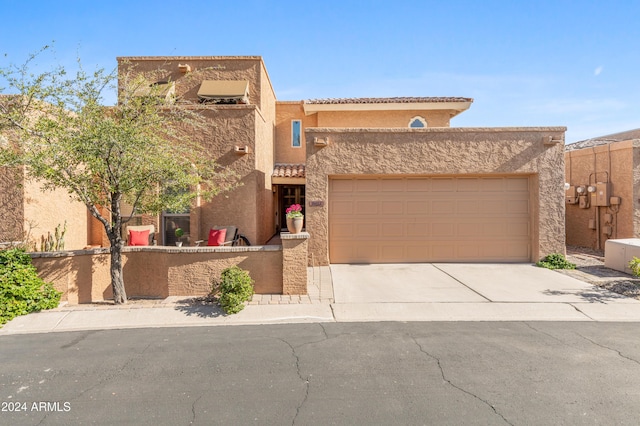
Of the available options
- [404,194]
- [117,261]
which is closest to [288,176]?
[404,194]

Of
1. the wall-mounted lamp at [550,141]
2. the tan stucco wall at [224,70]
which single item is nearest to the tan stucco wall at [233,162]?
the tan stucco wall at [224,70]

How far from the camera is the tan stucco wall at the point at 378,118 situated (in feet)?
55.4

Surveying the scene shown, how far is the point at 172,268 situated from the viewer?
817cm

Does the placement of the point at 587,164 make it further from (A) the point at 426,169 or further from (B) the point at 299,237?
(B) the point at 299,237

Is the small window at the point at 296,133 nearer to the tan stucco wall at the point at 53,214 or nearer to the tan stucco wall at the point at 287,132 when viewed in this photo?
the tan stucco wall at the point at 287,132

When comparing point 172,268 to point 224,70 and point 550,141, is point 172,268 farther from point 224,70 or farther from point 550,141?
point 550,141

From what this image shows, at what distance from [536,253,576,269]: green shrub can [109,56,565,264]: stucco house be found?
200 mm

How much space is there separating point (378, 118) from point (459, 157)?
6460 millimetres

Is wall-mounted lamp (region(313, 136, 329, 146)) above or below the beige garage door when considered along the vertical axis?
above

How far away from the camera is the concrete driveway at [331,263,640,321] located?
7090 millimetres

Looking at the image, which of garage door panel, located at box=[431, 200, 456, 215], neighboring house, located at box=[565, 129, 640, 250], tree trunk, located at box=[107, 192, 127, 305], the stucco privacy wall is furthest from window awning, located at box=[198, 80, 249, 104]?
neighboring house, located at box=[565, 129, 640, 250]

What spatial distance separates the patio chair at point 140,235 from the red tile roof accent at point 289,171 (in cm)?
574

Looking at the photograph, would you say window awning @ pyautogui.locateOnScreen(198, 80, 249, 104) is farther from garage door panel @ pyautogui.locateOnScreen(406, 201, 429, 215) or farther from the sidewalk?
the sidewalk

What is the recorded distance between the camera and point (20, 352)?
5.47 metres
